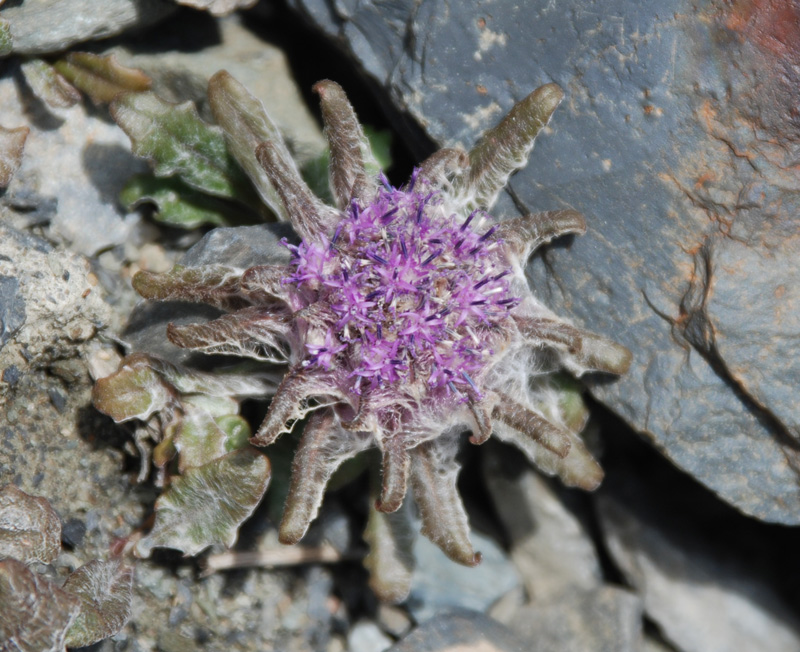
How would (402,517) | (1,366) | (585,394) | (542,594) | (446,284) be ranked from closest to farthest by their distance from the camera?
1. (446,284)
2. (1,366)
3. (402,517)
4. (585,394)
5. (542,594)

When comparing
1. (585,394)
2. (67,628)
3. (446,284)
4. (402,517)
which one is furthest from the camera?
(585,394)

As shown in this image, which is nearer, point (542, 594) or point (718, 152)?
point (718, 152)

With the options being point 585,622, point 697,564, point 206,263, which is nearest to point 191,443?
point 206,263

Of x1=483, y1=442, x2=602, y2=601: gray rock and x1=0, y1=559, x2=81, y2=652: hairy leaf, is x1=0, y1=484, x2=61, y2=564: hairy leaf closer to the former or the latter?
x1=0, y1=559, x2=81, y2=652: hairy leaf

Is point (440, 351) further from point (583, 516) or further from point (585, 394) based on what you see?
point (583, 516)

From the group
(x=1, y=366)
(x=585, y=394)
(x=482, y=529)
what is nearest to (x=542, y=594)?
(x=482, y=529)

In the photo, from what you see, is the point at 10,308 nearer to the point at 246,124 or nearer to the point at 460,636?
the point at 246,124

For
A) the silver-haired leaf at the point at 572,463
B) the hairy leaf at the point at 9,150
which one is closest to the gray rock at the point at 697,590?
the silver-haired leaf at the point at 572,463

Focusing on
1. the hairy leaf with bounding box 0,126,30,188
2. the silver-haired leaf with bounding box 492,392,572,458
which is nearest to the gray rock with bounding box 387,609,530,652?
the silver-haired leaf with bounding box 492,392,572,458
